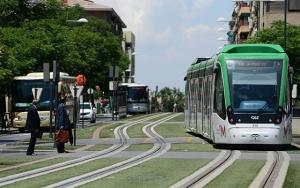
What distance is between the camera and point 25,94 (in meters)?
45.0

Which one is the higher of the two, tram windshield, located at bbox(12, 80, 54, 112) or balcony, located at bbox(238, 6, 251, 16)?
balcony, located at bbox(238, 6, 251, 16)

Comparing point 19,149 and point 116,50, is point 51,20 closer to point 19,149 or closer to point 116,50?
point 116,50

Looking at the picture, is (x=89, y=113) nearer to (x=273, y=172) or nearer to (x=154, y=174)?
(x=273, y=172)

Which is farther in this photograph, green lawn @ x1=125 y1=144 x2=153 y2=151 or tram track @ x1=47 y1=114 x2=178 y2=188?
green lawn @ x1=125 y1=144 x2=153 y2=151

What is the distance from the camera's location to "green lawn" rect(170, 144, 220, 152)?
86.6ft

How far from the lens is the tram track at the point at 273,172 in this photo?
15.9m

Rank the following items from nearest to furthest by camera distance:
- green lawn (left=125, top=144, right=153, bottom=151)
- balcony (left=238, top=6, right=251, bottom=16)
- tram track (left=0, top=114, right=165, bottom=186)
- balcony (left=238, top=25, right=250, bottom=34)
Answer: tram track (left=0, top=114, right=165, bottom=186) < green lawn (left=125, top=144, right=153, bottom=151) < balcony (left=238, top=25, right=250, bottom=34) < balcony (left=238, top=6, right=251, bottom=16)

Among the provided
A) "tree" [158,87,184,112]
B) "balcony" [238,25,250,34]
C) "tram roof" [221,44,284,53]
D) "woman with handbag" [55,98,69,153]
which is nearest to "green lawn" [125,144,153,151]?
"woman with handbag" [55,98,69,153]

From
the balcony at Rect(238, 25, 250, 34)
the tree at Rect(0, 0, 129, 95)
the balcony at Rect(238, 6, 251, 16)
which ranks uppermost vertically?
the balcony at Rect(238, 6, 251, 16)

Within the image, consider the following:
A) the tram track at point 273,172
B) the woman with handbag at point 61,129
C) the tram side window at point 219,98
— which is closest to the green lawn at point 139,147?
the woman with handbag at point 61,129

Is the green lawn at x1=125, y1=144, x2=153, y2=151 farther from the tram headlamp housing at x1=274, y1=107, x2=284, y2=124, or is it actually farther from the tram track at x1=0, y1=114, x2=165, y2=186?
the tram headlamp housing at x1=274, y1=107, x2=284, y2=124

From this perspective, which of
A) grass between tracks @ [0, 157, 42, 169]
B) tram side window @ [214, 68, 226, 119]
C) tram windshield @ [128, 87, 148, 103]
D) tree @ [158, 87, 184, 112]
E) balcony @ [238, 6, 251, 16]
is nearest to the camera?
grass between tracks @ [0, 157, 42, 169]

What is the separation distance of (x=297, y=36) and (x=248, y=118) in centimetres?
4618

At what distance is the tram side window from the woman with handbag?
16.8 ft
